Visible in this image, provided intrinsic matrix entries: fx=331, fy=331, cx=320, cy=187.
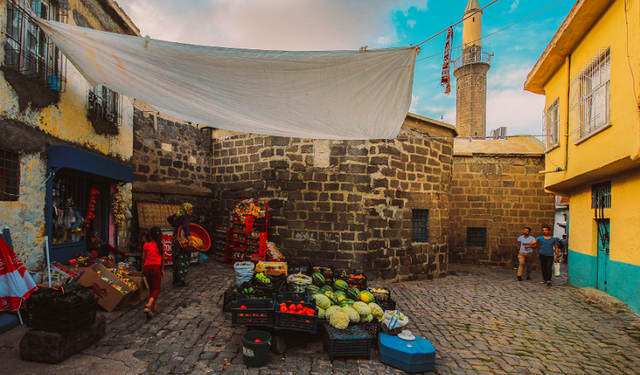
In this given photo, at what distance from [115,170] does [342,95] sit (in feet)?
18.4

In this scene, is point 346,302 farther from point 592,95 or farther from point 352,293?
point 592,95

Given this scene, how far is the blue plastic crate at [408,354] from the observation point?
4047 mm

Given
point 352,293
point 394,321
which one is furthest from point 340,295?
point 394,321

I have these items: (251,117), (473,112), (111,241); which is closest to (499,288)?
(251,117)

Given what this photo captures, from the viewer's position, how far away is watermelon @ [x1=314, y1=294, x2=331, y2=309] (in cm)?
485

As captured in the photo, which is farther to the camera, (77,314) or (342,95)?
(342,95)

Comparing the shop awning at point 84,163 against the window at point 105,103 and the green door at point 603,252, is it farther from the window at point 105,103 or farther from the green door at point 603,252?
the green door at point 603,252

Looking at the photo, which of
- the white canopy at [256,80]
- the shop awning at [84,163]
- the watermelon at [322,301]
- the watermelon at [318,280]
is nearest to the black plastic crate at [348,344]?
the watermelon at [322,301]

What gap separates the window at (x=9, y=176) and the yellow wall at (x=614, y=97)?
9734 millimetres

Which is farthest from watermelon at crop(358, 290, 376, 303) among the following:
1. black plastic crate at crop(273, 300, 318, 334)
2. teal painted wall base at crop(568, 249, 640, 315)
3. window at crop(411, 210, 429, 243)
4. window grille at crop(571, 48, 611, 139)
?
window grille at crop(571, 48, 611, 139)

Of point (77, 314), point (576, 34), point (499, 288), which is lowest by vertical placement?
point (499, 288)

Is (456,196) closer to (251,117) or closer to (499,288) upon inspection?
(499,288)

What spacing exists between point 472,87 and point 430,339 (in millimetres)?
24965

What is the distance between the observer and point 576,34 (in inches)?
309
